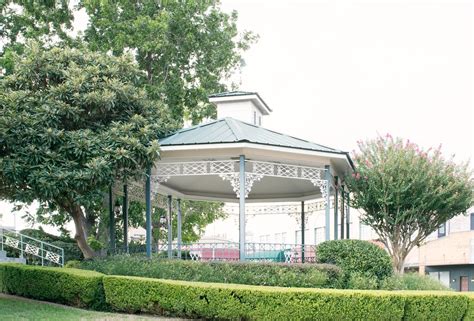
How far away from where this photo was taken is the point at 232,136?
18.8 meters

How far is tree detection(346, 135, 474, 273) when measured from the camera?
21.7m

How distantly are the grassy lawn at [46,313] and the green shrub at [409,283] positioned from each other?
6434 millimetres

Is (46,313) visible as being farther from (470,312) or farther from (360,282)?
(470,312)

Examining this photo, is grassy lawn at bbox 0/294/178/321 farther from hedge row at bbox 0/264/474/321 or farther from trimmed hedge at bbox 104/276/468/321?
trimmed hedge at bbox 104/276/468/321

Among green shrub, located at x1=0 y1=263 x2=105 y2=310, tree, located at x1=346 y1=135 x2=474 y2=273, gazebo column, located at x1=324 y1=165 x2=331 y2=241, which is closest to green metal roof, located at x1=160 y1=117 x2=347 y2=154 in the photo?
gazebo column, located at x1=324 y1=165 x2=331 y2=241

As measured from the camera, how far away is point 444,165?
2248 centimetres

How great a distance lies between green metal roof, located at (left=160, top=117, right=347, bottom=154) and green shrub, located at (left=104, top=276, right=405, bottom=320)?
16.1 feet

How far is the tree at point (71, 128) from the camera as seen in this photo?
17.5 m

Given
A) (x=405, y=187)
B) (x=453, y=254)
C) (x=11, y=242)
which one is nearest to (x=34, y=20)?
(x=11, y=242)

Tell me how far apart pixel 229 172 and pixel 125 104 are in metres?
4.03

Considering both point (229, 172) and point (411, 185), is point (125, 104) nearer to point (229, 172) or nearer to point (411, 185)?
point (229, 172)

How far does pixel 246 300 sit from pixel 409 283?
258 inches

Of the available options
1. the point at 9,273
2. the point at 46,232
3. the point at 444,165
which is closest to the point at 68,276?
the point at 9,273

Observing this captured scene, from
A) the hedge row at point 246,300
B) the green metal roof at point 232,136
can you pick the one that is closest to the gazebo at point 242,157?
the green metal roof at point 232,136
